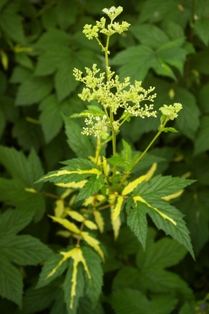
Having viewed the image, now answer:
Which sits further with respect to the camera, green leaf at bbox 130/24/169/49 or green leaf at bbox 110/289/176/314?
green leaf at bbox 130/24/169/49

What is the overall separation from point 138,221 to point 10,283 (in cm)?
67

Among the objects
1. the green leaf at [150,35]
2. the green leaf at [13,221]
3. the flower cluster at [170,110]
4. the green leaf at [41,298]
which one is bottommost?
the green leaf at [41,298]

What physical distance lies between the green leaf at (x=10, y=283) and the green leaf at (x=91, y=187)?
59 centimetres

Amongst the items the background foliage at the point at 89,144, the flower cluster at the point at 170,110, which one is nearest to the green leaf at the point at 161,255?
the background foliage at the point at 89,144

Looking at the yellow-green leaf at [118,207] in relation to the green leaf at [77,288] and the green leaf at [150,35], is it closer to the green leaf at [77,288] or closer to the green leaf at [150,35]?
the green leaf at [77,288]

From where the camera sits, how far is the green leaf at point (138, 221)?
128cm

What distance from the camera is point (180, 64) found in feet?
6.77

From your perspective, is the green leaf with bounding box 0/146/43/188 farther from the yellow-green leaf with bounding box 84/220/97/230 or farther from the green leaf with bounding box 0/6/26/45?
the green leaf with bounding box 0/6/26/45

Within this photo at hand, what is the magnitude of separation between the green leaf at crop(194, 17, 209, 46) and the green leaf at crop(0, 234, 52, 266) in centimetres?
118

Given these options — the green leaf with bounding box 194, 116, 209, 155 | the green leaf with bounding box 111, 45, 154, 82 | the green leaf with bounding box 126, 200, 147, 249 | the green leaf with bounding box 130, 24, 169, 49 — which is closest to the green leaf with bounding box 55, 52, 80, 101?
the green leaf with bounding box 111, 45, 154, 82

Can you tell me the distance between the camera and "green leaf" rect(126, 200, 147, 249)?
128cm

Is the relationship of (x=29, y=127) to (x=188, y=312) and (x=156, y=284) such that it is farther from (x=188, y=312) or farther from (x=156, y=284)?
(x=188, y=312)

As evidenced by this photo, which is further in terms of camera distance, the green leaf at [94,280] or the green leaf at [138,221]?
the green leaf at [94,280]

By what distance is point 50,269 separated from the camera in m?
1.60
